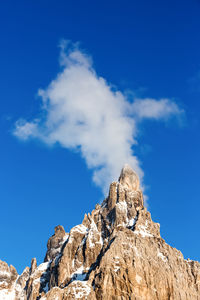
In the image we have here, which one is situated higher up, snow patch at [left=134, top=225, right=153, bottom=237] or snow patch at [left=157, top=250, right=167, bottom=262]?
snow patch at [left=134, top=225, right=153, bottom=237]

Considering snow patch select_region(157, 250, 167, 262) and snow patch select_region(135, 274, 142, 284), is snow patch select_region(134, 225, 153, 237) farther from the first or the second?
snow patch select_region(135, 274, 142, 284)

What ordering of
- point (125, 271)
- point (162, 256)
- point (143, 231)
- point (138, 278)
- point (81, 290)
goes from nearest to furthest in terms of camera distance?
point (81, 290) → point (138, 278) → point (125, 271) → point (162, 256) → point (143, 231)

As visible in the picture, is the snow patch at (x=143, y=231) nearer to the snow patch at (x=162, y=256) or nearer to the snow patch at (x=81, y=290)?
the snow patch at (x=162, y=256)

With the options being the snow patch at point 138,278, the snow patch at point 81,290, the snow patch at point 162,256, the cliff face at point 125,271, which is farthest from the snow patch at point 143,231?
the snow patch at point 81,290

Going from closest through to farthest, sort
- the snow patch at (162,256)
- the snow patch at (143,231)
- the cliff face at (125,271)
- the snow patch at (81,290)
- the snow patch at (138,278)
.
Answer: the snow patch at (81,290)
the cliff face at (125,271)
the snow patch at (138,278)
the snow patch at (162,256)
the snow patch at (143,231)

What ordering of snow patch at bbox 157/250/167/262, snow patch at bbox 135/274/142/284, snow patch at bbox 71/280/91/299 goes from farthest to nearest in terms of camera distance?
snow patch at bbox 157/250/167/262
snow patch at bbox 135/274/142/284
snow patch at bbox 71/280/91/299

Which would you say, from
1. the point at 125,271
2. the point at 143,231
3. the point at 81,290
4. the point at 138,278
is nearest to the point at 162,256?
the point at 143,231

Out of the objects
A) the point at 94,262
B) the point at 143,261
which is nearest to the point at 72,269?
the point at 94,262

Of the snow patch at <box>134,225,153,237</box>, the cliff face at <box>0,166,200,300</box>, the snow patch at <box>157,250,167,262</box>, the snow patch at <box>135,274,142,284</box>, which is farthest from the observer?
the snow patch at <box>134,225,153,237</box>

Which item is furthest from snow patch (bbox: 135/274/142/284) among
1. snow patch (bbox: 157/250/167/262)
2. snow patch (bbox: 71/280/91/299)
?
snow patch (bbox: 157/250/167/262)

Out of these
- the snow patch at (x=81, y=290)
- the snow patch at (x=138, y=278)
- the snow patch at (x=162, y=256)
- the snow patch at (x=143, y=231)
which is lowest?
the snow patch at (x=81, y=290)

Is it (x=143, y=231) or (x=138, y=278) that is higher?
(x=143, y=231)

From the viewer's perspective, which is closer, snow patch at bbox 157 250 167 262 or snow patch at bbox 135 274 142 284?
snow patch at bbox 135 274 142 284

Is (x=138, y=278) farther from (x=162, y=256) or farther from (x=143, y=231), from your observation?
(x=143, y=231)
